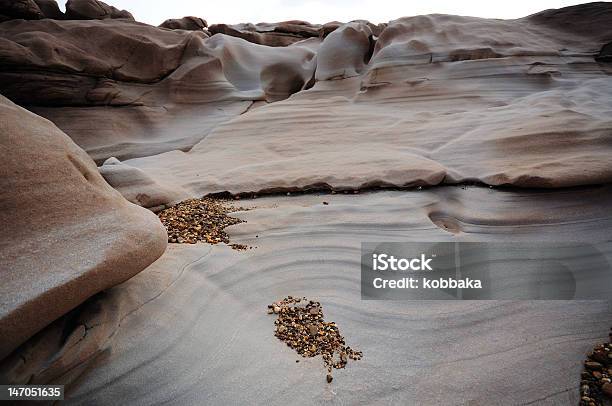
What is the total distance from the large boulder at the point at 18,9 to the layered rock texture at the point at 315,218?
45.0 inches

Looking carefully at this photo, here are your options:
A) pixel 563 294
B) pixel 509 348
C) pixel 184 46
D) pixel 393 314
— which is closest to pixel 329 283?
pixel 393 314

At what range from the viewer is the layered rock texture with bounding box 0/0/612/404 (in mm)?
1669

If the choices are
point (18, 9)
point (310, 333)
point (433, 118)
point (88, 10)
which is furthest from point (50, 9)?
point (310, 333)

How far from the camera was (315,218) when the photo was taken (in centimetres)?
304

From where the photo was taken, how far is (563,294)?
7.47 ft

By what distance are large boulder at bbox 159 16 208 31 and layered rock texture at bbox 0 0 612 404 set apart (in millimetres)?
6031

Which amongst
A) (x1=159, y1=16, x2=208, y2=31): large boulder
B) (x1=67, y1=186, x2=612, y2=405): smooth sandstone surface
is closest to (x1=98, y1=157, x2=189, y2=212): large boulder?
(x1=67, y1=186, x2=612, y2=405): smooth sandstone surface

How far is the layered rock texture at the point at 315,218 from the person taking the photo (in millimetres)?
1669

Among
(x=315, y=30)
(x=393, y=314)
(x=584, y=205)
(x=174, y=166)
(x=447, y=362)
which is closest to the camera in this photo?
(x=447, y=362)

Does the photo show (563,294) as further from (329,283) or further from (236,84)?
(236,84)

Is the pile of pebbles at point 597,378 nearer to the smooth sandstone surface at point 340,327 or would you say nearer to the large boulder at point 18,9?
the smooth sandstone surface at point 340,327

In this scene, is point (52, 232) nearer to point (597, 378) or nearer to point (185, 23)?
point (597, 378)

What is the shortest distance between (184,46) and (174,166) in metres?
5.25

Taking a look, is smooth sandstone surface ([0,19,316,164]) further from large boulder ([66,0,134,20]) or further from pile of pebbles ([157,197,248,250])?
pile of pebbles ([157,197,248,250])
